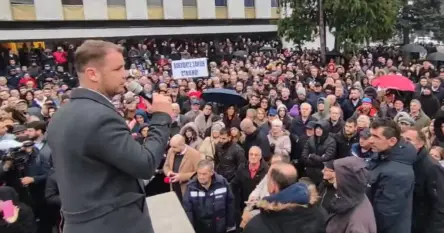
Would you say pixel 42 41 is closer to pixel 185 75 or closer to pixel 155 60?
pixel 155 60

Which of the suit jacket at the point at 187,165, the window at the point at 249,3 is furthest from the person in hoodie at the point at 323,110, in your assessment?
the window at the point at 249,3

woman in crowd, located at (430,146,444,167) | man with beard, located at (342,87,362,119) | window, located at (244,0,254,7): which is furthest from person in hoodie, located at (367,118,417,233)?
window, located at (244,0,254,7)

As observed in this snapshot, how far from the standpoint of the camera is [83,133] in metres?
1.70

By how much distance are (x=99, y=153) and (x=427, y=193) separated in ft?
12.0

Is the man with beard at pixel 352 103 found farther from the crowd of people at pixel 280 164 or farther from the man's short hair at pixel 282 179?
the man's short hair at pixel 282 179

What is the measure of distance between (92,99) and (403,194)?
118 inches

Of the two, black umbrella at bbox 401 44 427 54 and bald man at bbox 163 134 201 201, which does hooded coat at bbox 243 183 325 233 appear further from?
black umbrella at bbox 401 44 427 54

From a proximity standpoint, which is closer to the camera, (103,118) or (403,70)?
(103,118)

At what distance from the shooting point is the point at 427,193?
4.37 meters

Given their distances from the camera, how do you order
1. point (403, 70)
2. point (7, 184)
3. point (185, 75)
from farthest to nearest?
point (403, 70) < point (185, 75) < point (7, 184)

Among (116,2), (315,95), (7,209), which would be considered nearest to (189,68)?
(315,95)

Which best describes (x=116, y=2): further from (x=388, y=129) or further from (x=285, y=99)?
(x=388, y=129)

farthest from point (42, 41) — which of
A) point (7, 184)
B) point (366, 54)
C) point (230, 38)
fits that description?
point (7, 184)

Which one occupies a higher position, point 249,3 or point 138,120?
point 249,3
